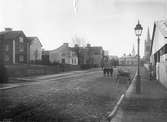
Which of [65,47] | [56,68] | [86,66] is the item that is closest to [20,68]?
[56,68]

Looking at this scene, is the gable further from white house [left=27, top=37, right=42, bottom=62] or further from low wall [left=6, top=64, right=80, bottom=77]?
white house [left=27, top=37, right=42, bottom=62]

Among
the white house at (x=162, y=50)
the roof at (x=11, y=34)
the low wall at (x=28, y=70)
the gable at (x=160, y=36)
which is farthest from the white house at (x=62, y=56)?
the white house at (x=162, y=50)

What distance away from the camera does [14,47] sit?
3522 cm

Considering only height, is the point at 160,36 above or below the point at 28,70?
above

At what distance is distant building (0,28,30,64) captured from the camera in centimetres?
3462

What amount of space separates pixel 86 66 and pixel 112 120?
148 ft

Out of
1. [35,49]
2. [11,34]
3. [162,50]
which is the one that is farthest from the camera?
[35,49]

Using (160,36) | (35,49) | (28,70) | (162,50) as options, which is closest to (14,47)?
(35,49)

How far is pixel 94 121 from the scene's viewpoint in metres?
5.03

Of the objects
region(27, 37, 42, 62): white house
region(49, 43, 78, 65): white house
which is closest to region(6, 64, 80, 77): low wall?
region(27, 37, 42, 62): white house

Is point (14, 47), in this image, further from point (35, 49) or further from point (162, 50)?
point (162, 50)

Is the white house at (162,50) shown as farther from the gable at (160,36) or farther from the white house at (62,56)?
the white house at (62,56)

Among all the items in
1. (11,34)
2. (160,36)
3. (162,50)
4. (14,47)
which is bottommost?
(162,50)

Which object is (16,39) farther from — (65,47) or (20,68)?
(65,47)
